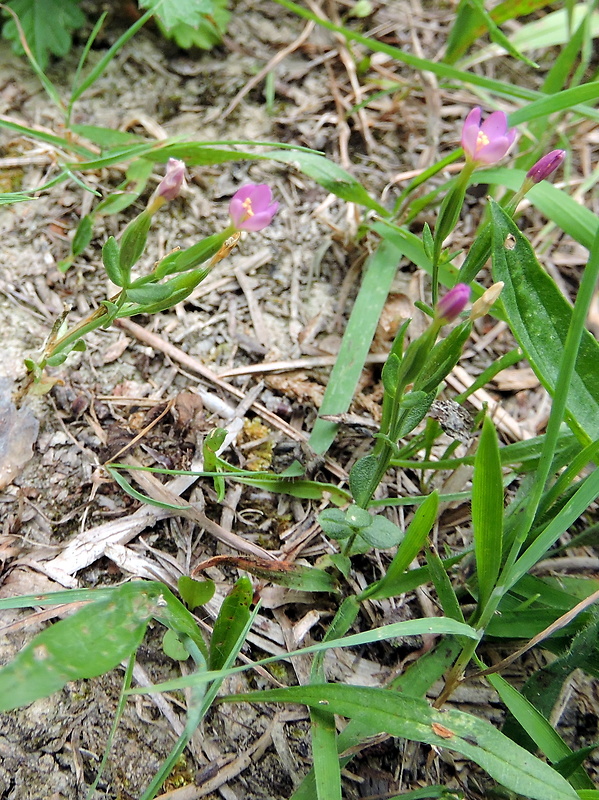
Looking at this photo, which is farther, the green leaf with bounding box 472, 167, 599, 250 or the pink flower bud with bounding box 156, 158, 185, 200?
the green leaf with bounding box 472, 167, 599, 250

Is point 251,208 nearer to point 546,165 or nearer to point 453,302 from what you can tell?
point 453,302

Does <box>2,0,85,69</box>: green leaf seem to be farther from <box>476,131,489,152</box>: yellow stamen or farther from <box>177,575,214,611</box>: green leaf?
<box>177,575,214,611</box>: green leaf

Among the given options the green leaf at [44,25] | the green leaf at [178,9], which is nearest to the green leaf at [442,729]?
the green leaf at [178,9]

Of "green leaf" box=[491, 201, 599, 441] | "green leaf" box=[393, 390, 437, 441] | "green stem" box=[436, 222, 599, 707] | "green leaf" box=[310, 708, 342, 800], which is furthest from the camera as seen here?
"green leaf" box=[491, 201, 599, 441]

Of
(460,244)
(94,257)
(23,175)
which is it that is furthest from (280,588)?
(23,175)

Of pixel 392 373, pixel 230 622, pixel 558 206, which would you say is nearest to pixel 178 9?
pixel 558 206

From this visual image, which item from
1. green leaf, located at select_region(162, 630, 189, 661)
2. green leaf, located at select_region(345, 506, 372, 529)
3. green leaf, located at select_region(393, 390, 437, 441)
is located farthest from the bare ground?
green leaf, located at select_region(393, 390, 437, 441)
